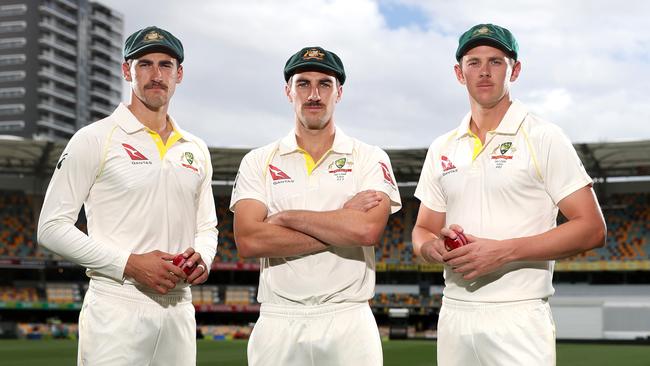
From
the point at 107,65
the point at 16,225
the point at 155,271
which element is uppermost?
the point at 107,65

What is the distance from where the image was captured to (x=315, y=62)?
4.04m

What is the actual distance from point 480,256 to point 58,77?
105 m

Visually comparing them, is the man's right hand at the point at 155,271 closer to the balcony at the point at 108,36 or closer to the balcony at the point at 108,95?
the balcony at the point at 108,95

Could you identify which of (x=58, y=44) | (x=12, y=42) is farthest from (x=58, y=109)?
(x=12, y=42)

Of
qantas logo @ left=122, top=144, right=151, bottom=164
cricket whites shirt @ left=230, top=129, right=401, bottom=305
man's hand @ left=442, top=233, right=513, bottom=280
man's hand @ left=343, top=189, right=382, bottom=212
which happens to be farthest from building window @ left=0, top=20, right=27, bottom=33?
man's hand @ left=442, top=233, right=513, bottom=280

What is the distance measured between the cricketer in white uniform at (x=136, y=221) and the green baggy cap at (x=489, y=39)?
158 centimetres

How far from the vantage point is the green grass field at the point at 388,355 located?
18.6m

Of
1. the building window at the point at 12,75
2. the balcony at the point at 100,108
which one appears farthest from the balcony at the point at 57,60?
the balcony at the point at 100,108

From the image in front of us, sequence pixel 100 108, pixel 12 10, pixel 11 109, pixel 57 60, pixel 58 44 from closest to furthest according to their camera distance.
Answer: pixel 11 109
pixel 12 10
pixel 57 60
pixel 58 44
pixel 100 108

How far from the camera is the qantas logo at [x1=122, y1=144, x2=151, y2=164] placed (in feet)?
13.2

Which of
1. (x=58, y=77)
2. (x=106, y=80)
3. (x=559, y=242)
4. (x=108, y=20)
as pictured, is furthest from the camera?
(x=108, y=20)

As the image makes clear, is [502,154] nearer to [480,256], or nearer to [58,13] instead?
[480,256]

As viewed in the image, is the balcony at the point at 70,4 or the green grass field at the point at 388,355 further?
the balcony at the point at 70,4

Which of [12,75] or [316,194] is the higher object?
[12,75]
